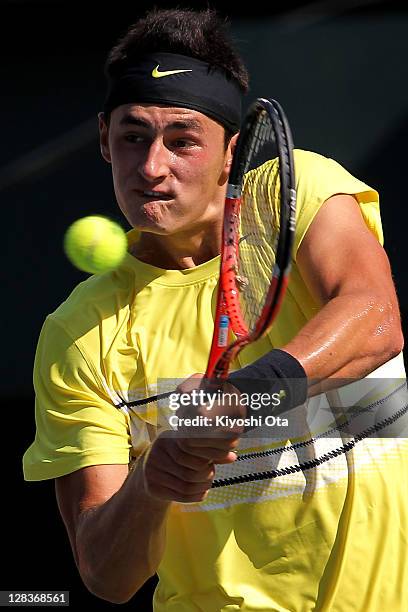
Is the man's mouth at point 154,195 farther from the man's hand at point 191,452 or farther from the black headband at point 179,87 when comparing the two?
the man's hand at point 191,452

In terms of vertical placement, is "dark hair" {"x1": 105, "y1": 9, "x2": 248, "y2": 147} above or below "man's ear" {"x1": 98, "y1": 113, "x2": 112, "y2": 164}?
above

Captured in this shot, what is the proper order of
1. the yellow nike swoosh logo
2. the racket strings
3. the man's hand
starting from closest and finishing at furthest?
the man's hand, the racket strings, the yellow nike swoosh logo

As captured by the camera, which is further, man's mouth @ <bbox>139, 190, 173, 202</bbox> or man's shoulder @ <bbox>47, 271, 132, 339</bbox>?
man's shoulder @ <bbox>47, 271, 132, 339</bbox>

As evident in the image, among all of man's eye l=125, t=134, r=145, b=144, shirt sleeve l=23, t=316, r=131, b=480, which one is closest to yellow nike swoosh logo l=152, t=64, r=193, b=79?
man's eye l=125, t=134, r=145, b=144

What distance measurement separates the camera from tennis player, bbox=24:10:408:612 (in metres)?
2.35

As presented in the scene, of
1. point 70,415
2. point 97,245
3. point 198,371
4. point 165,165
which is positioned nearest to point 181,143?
point 165,165

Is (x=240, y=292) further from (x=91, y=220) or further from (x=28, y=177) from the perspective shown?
(x=28, y=177)

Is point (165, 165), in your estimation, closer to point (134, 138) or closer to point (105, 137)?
point (134, 138)

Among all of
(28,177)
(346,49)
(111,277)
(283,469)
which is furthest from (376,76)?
(283,469)

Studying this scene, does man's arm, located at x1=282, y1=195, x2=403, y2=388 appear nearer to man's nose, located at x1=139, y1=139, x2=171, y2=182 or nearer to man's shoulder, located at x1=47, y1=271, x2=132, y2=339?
man's nose, located at x1=139, y1=139, x2=171, y2=182

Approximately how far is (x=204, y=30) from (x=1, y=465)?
2771 millimetres

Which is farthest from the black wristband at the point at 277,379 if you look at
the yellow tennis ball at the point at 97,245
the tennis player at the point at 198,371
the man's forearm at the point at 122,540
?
the yellow tennis ball at the point at 97,245

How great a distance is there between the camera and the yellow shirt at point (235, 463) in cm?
236

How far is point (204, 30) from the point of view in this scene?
265 centimetres
